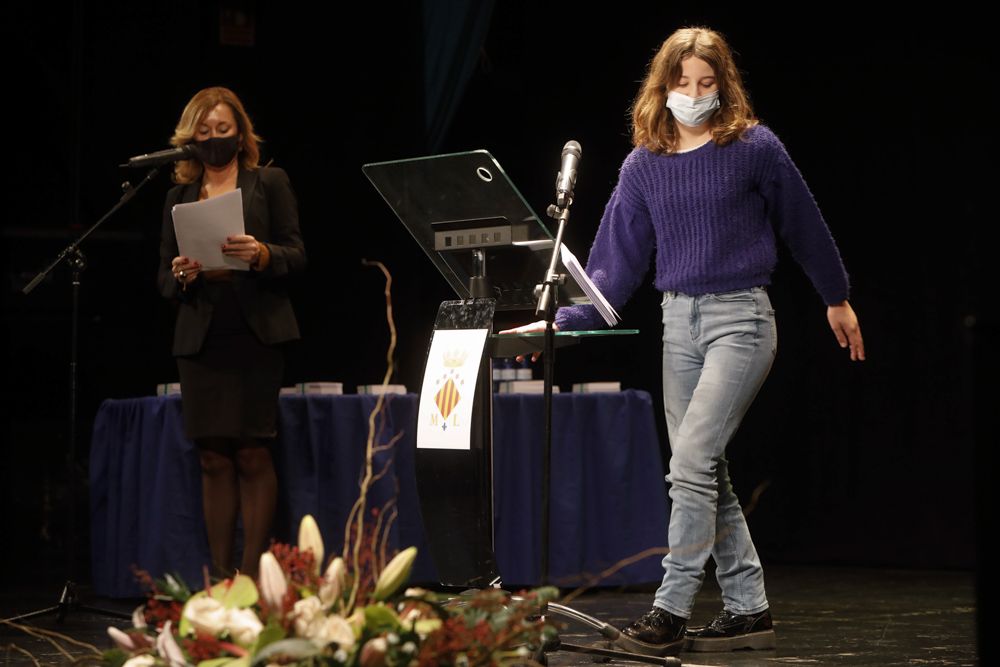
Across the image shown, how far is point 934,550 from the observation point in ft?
17.5

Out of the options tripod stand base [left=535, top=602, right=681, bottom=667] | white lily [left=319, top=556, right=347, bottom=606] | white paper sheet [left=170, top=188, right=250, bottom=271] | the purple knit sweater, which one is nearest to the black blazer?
white paper sheet [left=170, top=188, right=250, bottom=271]

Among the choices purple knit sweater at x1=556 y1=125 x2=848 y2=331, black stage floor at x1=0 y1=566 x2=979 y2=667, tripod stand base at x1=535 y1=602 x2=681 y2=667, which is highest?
purple knit sweater at x1=556 y1=125 x2=848 y2=331

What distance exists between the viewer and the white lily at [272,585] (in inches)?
50.4

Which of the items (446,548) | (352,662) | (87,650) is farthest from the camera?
(87,650)

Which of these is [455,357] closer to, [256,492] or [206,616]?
[256,492]

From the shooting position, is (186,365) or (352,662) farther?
(186,365)

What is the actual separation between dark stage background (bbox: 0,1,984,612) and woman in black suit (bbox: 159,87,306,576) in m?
1.46

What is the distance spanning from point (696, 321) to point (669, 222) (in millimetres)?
252

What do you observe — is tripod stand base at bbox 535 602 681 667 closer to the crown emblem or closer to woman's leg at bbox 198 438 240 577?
the crown emblem

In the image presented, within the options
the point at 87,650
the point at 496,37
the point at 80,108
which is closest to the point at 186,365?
the point at 87,650

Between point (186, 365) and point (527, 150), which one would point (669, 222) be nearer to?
point (186, 365)

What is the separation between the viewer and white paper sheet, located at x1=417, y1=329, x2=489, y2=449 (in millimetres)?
2902

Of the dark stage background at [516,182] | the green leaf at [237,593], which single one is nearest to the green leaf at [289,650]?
the green leaf at [237,593]

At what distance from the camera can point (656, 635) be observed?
2998mm
